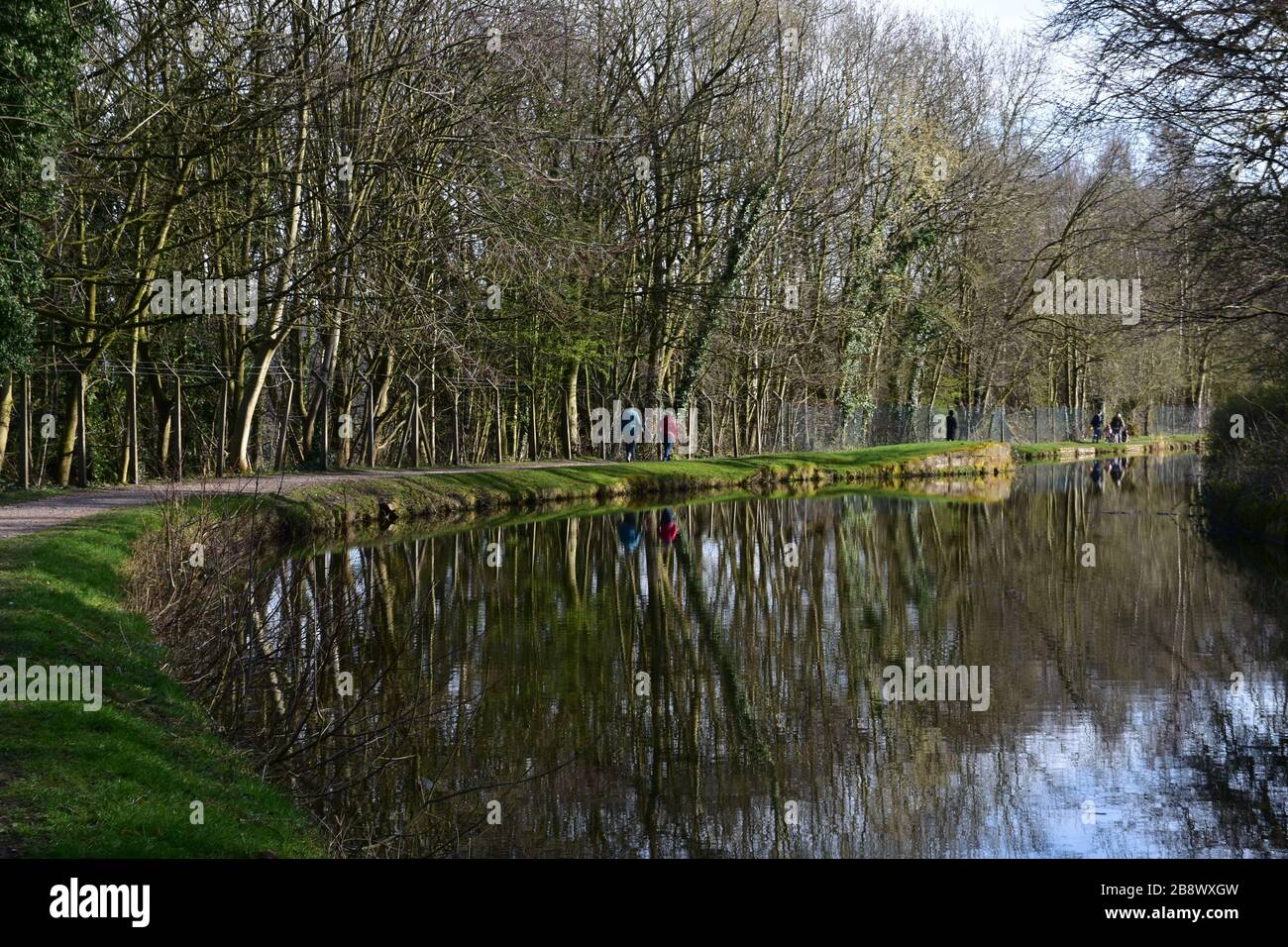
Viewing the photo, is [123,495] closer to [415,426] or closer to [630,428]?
[415,426]

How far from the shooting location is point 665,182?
119 ft

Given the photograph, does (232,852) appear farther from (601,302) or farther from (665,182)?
(665,182)

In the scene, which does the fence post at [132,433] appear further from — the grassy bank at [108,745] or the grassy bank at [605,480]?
the grassy bank at [108,745]

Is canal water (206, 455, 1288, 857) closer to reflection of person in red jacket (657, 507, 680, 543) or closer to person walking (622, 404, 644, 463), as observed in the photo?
reflection of person in red jacket (657, 507, 680, 543)

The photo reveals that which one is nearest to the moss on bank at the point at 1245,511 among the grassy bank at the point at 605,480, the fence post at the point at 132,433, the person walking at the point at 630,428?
the grassy bank at the point at 605,480

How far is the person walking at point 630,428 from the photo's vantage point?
36.6 m

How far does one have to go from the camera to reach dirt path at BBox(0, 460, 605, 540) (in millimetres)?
15023

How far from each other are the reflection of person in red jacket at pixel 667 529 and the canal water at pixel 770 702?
10.2 feet

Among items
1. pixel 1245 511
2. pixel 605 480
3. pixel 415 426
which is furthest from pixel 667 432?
pixel 1245 511

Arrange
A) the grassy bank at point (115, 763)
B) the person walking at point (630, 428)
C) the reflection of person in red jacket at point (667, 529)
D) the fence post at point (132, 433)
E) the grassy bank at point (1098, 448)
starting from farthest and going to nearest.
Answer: the grassy bank at point (1098, 448) < the person walking at point (630, 428) < the reflection of person in red jacket at point (667, 529) < the fence post at point (132, 433) < the grassy bank at point (115, 763)

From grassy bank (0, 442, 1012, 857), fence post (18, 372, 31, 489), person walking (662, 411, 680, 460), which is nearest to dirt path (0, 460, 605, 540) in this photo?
grassy bank (0, 442, 1012, 857)

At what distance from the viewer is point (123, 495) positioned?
2031 cm

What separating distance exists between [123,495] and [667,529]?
9746 millimetres
